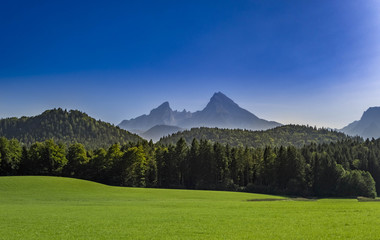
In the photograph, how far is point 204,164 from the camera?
110500 mm

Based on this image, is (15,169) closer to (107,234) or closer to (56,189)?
(56,189)

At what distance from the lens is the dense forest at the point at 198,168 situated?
97.9 metres

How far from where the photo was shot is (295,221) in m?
24.9

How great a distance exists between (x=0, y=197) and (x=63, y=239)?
43.9m

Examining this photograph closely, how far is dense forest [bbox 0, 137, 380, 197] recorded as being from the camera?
9794 centimetres

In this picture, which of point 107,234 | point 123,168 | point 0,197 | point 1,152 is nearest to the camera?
point 107,234

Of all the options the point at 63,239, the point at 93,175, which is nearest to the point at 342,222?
the point at 63,239

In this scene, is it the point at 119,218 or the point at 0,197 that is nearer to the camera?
the point at 119,218

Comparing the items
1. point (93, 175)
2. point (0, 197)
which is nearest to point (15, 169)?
point (93, 175)

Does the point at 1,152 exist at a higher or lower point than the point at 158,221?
higher

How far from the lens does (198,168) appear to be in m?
111

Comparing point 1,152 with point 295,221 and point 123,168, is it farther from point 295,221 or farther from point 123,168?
point 295,221

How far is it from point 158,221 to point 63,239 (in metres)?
9.42

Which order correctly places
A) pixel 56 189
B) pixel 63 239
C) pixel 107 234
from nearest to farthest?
pixel 63 239 → pixel 107 234 → pixel 56 189
